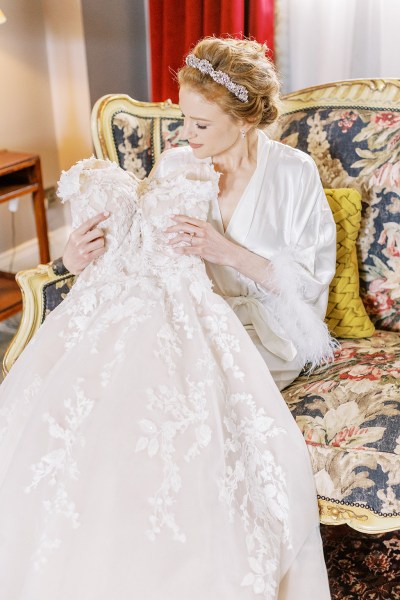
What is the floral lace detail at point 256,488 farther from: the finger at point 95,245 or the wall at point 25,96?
the wall at point 25,96

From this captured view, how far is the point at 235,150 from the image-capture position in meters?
1.75

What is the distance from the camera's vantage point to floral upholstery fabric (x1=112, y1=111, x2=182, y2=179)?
2.07m

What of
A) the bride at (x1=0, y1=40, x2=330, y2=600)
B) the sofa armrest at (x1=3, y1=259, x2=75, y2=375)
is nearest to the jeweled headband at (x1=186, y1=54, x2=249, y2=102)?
the bride at (x1=0, y1=40, x2=330, y2=600)

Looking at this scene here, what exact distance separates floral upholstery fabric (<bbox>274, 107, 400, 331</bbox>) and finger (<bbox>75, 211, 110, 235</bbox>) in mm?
710

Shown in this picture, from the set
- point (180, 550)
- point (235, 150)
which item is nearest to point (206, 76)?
point (235, 150)

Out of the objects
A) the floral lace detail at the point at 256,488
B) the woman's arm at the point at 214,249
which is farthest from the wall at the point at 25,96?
the floral lace detail at the point at 256,488

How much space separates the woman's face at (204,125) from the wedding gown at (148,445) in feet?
0.35

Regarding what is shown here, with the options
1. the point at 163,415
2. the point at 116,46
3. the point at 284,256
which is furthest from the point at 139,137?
the point at 116,46

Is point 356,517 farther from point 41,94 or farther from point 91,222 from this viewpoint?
point 41,94

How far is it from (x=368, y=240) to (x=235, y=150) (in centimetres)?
48

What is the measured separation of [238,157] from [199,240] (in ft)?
1.01

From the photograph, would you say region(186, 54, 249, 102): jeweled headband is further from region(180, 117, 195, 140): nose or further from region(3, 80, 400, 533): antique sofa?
region(3, 80, 400, 533): antique sofa

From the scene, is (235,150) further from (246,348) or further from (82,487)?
(82,487)

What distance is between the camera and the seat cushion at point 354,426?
1380 millimetres
